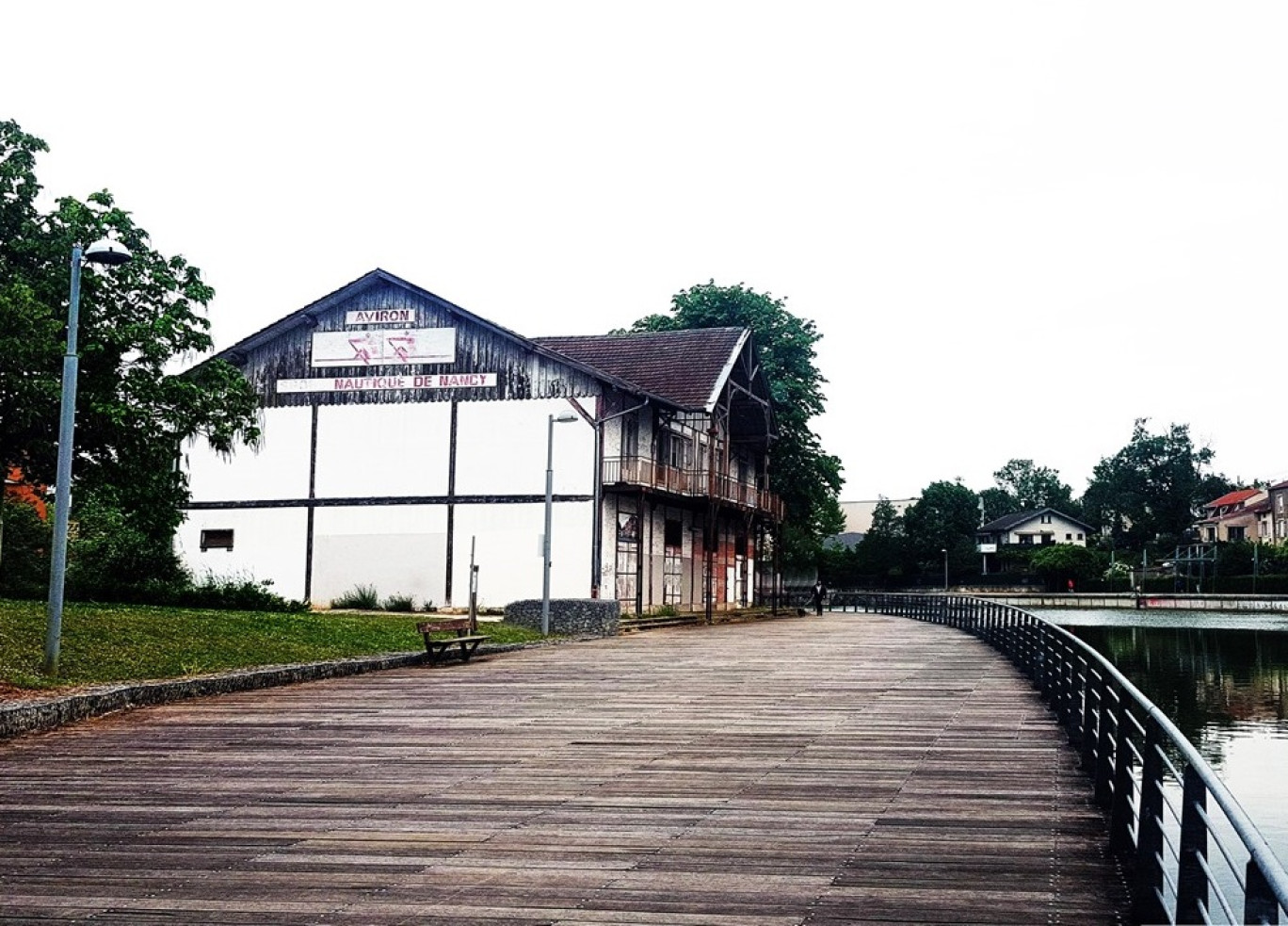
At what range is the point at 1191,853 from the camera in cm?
476

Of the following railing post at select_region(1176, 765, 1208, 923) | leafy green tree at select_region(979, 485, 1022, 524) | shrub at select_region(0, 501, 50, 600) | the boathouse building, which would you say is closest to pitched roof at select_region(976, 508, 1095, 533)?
leafy green tree at select_region(979, 485, 1022, 524)

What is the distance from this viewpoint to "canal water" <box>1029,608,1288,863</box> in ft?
52.0

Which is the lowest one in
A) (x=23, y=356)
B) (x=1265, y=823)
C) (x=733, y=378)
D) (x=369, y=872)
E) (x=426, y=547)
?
(x=1265, y=823)

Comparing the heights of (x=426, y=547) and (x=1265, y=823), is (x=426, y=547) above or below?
above

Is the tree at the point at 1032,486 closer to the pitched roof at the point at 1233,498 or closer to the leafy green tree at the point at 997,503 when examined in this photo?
the leafy green tree at the point at 997,503

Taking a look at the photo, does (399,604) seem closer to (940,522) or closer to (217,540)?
(217,540)

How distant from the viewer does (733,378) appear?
152 ft

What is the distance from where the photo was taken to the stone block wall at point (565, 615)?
30703mm

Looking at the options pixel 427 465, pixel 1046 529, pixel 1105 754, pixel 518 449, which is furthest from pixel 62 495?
pixel 1046 529

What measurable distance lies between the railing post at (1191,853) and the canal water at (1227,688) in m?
8.11

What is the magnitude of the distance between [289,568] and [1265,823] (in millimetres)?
31837

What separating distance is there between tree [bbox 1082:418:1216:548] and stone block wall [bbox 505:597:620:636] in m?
108

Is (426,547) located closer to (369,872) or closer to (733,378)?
(733,378)

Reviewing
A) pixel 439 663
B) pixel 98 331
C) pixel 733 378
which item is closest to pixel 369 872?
pixel 439 663
